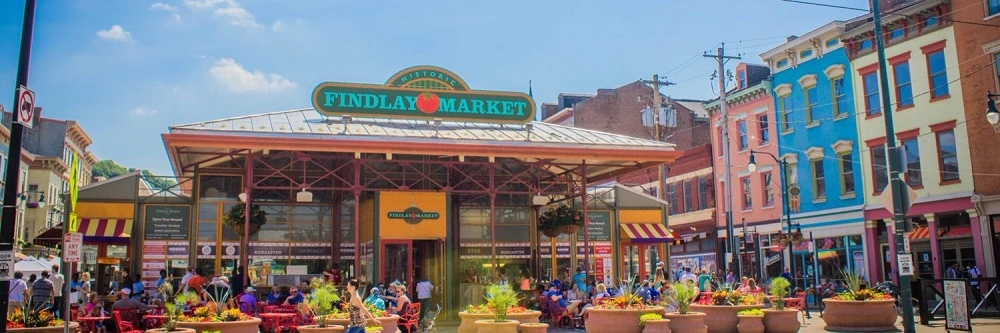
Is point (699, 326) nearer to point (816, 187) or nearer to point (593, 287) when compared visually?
point (593, 287)

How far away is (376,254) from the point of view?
21.4 meters

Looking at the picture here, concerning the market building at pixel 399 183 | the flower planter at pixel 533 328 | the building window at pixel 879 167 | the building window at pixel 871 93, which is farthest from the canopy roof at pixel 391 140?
the building window at pixel 871 93

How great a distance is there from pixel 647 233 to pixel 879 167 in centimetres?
1091

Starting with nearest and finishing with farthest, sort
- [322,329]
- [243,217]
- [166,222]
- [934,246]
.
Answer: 1. [322,329]
2. [243,217]
3. [166,222]
4. [934,246]

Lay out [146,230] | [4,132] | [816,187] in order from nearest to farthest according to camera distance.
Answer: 1. [146,230]
2. [816,187]
3. [4,132]

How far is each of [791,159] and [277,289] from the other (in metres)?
26.7

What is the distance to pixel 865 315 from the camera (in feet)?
56.3

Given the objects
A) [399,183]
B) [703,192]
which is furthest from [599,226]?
[703,192]

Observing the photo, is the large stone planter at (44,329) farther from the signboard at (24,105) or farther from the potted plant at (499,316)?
the potted plant at (499,316)

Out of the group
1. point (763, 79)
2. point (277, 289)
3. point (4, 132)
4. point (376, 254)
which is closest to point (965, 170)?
point (763, 79)

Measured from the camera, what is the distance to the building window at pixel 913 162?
100ft

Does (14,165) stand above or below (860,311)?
above

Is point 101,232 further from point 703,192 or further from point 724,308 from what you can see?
point 703,192

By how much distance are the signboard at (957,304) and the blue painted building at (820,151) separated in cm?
1846
